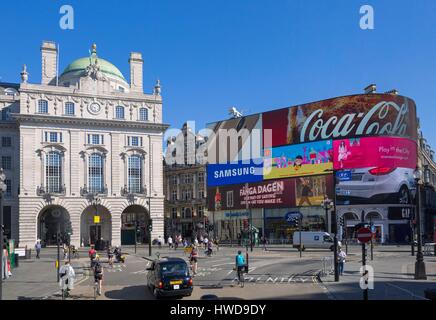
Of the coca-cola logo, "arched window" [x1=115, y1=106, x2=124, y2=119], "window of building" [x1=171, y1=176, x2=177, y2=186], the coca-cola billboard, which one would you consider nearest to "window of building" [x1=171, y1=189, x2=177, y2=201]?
"window of building" [x1=171, y1=176, x2=177, y2=186]

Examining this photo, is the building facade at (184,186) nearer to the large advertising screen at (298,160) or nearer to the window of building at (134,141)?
the large advertising screen at (298,160)

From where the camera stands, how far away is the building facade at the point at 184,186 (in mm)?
115562

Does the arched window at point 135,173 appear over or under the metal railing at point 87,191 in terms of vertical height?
over

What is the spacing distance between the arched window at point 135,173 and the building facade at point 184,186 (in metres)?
29.4

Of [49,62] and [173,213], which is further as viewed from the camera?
[173,213]

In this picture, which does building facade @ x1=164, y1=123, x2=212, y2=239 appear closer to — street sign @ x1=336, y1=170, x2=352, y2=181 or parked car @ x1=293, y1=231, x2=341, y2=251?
street sign @ x1=336, y1=170, x2=352, y2=181

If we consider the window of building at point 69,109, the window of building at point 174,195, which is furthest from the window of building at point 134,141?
the window of building at point 174,195

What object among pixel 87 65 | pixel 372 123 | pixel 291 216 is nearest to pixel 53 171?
pixel 87 65

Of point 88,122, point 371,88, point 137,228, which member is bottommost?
point 137,228

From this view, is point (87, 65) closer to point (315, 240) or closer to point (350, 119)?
point (350, 119)

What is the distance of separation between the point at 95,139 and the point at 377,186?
45115 millimetres

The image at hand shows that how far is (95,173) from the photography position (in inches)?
3290
